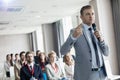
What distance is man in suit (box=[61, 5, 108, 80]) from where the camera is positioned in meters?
1.79

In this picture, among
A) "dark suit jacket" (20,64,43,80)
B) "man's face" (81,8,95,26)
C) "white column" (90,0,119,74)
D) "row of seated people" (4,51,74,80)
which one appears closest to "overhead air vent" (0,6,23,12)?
"white column" (90,0,119,74)

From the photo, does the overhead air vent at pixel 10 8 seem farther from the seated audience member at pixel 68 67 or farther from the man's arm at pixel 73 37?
the man's arm at pixel 73 37

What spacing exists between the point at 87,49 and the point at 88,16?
0.86 ft

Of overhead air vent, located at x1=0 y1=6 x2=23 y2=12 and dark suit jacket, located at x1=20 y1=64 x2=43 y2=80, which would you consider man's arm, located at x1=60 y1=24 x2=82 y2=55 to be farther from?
overhead air vent, located at x1=0 y1=6 x2=23 y2=12

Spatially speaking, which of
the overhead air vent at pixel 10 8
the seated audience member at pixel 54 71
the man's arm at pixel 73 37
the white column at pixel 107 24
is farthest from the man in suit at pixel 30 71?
the overhead air vent at pixel 10 8

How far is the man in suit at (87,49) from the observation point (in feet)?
→ 5.88

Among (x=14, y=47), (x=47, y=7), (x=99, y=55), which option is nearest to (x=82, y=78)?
(x=99, y=55)

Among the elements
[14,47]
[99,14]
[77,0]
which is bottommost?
[14,47]

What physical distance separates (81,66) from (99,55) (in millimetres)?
163

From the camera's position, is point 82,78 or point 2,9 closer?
point 82,78

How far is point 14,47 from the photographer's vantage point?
18484mm

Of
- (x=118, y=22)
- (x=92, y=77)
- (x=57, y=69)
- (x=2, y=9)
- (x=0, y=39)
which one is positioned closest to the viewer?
(x=92, y=77)

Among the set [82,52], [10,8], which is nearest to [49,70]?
[82,52]

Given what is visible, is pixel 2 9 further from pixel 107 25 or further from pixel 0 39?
pixel 0 39
